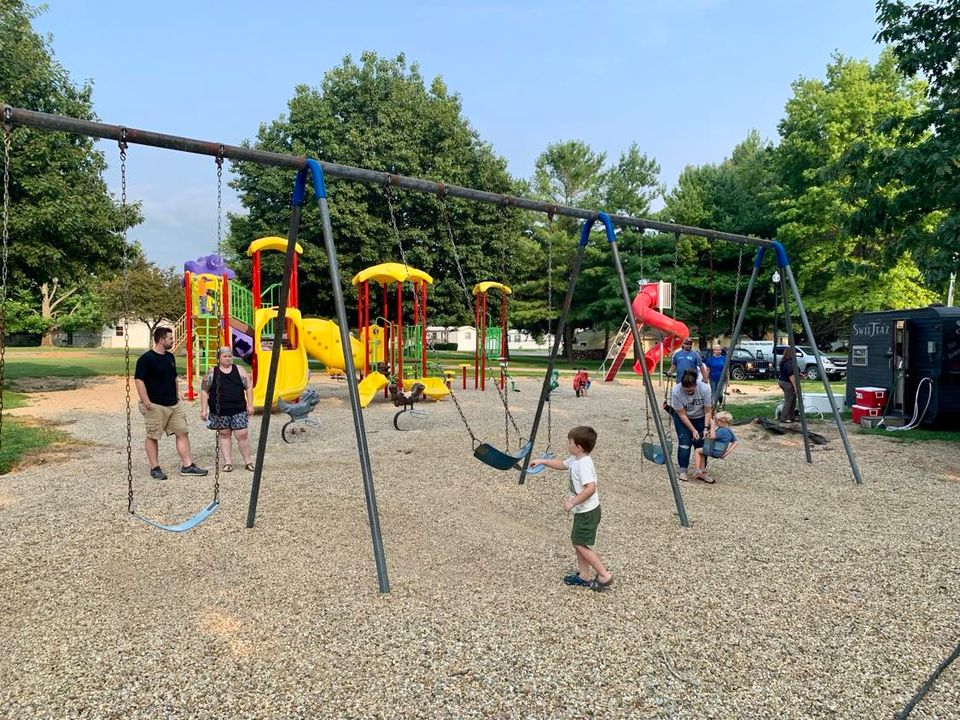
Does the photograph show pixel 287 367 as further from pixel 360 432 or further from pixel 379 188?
pixel 379 188

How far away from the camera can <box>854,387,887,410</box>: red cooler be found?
496 inches

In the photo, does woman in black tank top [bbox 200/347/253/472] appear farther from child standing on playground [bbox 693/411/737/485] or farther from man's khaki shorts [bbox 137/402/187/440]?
child standing on playground [bbox 693/411/737/485]

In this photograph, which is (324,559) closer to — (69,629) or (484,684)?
(69,629)

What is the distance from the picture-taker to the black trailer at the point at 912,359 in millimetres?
11891

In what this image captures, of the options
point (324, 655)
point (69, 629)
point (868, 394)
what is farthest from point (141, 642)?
point (868, 394)

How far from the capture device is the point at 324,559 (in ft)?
16.2

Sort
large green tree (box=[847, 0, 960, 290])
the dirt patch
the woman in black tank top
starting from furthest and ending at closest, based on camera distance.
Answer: the dirt patch, large green tree (box=[847, 0, 960, 290]), the woman in black tank top

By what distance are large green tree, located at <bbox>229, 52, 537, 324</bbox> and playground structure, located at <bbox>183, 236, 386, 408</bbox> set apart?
7.54 meters

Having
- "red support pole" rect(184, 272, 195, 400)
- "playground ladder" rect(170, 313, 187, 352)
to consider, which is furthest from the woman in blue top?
"red support pole" rect(184, 272, 195, 400)

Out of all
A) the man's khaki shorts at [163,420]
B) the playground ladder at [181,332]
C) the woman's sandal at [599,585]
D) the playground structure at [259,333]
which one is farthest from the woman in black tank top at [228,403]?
the playground ladder at [181,332]

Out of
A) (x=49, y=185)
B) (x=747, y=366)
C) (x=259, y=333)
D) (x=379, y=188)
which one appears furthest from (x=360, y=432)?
(x=747, y=366)

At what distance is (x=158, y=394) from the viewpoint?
7.25 metres

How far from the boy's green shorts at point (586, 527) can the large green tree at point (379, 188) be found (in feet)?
68.1

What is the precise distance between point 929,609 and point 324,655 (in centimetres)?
378
